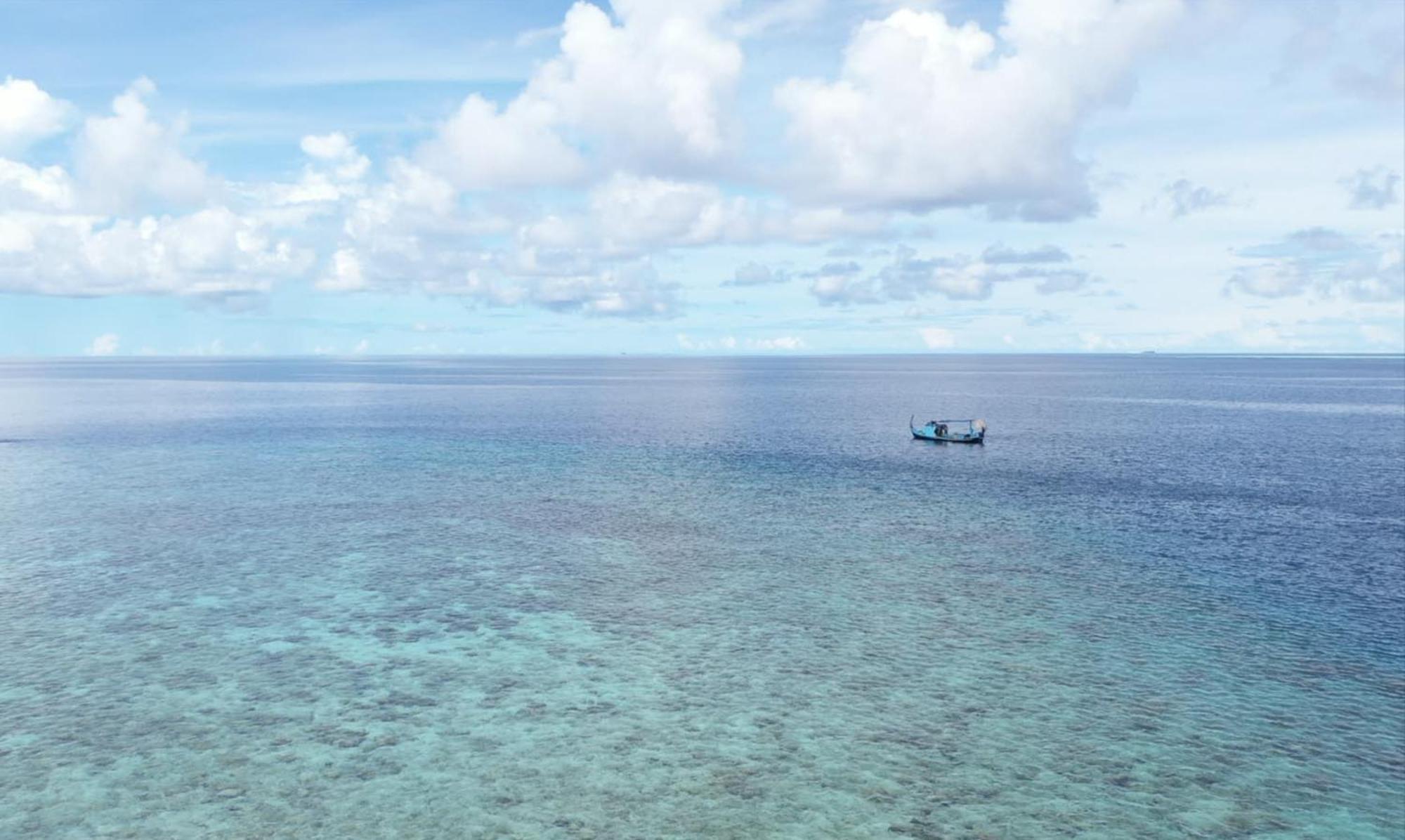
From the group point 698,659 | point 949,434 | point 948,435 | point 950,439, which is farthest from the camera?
point 949,434

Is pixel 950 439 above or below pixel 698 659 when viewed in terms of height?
above

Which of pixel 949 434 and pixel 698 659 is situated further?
pixel 949 434

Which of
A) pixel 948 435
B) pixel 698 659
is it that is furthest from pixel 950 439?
pixel 698 659

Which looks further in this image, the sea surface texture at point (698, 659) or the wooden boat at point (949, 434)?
the wooden boat at point (949, 434)

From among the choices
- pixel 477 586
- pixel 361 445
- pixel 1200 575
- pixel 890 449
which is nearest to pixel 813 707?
pixel 477 586

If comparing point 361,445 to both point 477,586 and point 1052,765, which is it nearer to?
point 477,586

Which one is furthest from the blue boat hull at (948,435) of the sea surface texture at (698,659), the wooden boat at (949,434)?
the sea surface texture at (698,659)

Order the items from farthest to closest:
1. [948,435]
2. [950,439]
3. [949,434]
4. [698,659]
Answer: [949,434], [948,435], [950,439], [698,659]

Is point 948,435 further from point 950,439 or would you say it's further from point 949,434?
point 950,439

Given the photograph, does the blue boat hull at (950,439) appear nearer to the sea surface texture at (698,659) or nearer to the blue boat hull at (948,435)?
the blue boat hull at (948,435)

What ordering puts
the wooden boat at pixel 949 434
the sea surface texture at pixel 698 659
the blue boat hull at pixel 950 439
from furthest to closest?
the blue boat hull at pixel 950 439 < the wooden boat at pixel 949 434 < the sea surface texture at pixel 698 659
